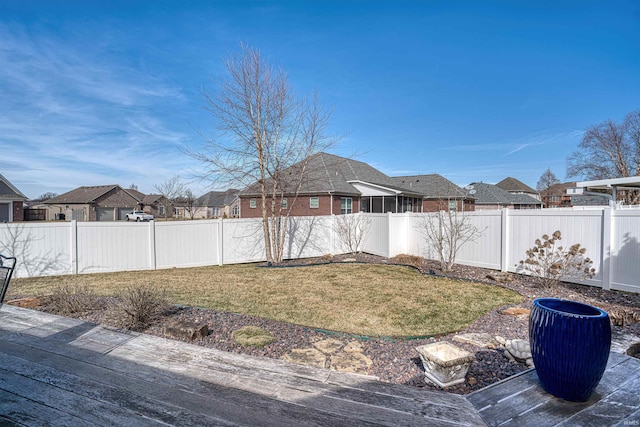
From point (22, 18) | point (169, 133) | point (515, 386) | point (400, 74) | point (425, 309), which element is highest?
point (400, 74)

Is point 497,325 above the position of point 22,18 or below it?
below

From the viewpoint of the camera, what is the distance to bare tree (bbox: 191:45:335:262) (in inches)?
379

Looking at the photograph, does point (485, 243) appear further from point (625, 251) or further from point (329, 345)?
point (329, 345)

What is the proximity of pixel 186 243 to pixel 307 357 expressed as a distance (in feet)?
25.4

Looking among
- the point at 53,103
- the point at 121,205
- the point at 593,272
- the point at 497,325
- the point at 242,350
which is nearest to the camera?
the point at 242,350

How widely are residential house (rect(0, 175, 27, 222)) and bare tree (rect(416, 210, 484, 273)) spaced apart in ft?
119

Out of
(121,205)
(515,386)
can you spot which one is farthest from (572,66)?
(121,205)

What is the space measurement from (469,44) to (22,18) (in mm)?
12364

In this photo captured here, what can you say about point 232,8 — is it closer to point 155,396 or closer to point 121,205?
point 155,396

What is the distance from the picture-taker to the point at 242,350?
3.27m

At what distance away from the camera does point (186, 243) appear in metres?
9.77

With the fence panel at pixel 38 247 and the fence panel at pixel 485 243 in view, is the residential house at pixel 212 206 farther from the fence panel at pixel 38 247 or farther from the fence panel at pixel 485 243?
the fence panel at pixel 485 243

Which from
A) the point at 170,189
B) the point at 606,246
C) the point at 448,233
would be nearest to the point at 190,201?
the point at 170,189

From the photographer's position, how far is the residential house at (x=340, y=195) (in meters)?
18.5
